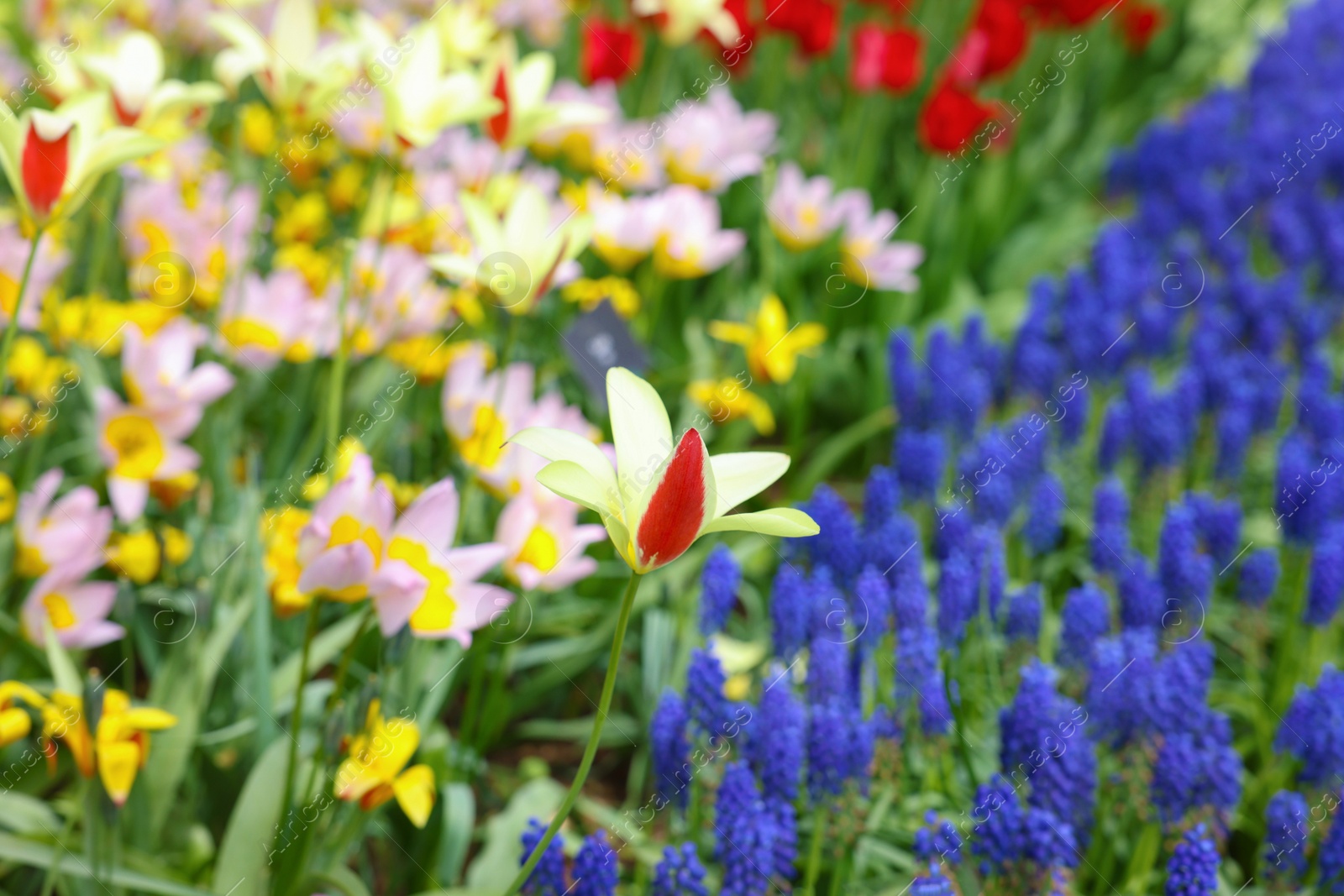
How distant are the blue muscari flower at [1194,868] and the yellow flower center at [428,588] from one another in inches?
33.1

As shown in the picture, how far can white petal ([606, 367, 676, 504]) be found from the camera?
1031mm

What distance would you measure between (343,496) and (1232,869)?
53.8 inches

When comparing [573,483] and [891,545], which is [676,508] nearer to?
[573,483]

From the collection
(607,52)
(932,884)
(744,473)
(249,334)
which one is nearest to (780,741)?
(932,884)

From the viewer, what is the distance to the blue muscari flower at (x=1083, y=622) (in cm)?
176

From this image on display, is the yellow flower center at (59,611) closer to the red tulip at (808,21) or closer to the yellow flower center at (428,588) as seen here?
the yellow flower center at (428,588)

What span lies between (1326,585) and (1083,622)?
1.64 ft

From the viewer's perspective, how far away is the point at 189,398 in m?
1.76

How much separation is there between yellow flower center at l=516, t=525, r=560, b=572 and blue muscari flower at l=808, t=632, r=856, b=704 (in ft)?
1.24

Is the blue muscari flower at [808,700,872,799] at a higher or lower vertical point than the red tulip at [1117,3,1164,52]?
lower

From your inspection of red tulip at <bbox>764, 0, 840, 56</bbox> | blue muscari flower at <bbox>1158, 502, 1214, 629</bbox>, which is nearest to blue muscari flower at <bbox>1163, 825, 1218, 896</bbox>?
blue muscari flower at <bbox>1158, 502, 1214, 629</bbox>

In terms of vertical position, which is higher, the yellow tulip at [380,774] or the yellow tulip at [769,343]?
the yellow tulip at [769,343]

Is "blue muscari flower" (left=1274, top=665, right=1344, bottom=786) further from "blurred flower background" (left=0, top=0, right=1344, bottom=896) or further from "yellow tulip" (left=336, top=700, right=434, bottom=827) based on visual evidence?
"yellow tulip" (left=336, top=700, right=434, bottom=827)

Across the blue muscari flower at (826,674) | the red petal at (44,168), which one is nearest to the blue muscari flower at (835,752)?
the blue muscari flower at (826,674)
